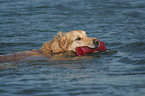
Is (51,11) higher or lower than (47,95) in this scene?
higher

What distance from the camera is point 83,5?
2125 cm

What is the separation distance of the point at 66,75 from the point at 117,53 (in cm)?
321

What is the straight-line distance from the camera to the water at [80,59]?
694 cm

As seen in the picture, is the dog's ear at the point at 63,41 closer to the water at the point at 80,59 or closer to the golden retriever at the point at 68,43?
the golden retriever at the point at 68,43

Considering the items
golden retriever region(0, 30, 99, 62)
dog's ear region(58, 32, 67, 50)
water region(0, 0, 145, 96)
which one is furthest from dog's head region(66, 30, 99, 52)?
water region(0, 0, 145, 96)

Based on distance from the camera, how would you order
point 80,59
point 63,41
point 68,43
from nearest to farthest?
point 80,59 < point 63,41 < point 68,43

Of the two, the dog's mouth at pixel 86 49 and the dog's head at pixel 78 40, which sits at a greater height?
the dog's head at pixel 78 40

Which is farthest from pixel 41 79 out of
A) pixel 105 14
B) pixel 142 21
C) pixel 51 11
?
pixel 51 11

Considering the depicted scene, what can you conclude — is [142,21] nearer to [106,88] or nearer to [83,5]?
[83,5]

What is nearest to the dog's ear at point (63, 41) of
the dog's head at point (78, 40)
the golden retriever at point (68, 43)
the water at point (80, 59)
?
the golden retriever at point (68, 43)

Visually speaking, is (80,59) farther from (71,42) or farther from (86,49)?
(71,42)

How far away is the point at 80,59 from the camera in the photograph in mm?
9516

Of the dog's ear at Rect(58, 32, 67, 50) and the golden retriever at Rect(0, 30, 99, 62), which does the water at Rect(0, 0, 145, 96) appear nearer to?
the golden retriever at Rect(0, 30, 99, 62)

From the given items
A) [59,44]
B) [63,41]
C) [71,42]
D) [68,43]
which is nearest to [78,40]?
[71,42]
